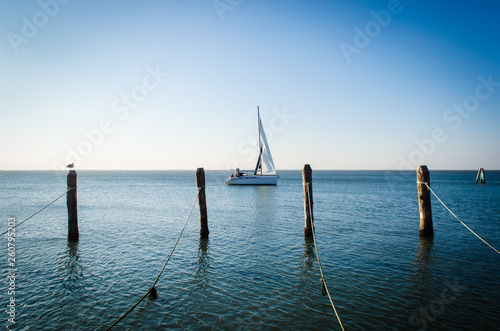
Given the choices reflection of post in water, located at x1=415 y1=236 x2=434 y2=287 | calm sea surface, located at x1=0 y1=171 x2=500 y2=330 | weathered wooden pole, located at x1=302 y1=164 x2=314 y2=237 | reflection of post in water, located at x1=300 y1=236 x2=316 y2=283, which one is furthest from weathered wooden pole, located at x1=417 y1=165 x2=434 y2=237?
reflection of post in water, located at x1=300 y1=236 x2=316 y2=283

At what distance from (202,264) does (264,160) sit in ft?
150

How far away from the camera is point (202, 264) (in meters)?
10.9

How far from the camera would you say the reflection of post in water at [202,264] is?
935 centimetres

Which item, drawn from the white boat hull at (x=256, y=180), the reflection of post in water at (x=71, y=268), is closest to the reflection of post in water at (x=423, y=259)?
the reflection of post in water at (x=71, y=268)

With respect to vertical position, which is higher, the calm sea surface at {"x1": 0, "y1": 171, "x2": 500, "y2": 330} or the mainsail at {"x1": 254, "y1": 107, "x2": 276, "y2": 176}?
the mainsail at {"x1": 254, "y1": 107, "x2": 276, "y2": 176}

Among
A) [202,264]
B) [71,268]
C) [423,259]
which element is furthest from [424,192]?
[71,268]

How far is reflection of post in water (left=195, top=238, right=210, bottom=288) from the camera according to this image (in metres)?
9.35

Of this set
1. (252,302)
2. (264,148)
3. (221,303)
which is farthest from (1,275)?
(264,148)

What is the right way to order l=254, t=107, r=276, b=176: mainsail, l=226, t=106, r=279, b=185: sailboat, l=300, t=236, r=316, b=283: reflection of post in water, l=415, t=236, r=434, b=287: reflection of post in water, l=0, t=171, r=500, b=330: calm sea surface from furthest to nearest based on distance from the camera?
l=226, t=106, r=279, b=185: sailboat → l=254, t=107, r=276, b=176: mainsail → l=300, t=236, r=316, b=283: reflection of post in water → l=415, t=236, r=434, b=287: reflection of post in water → l=0, t=171, r=500, b=330: calm sea surface

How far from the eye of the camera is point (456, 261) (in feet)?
36.3

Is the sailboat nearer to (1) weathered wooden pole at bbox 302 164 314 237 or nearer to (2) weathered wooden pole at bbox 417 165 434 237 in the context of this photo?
(1) weathered wooden pole at bbox 302 164 314 237

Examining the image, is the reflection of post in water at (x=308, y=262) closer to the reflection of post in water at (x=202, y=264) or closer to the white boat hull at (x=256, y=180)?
the reflection of post in water at (x=202, y=264)

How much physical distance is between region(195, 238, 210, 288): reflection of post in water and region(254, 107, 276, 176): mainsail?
138 ft

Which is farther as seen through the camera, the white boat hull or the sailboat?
the white boat hull
